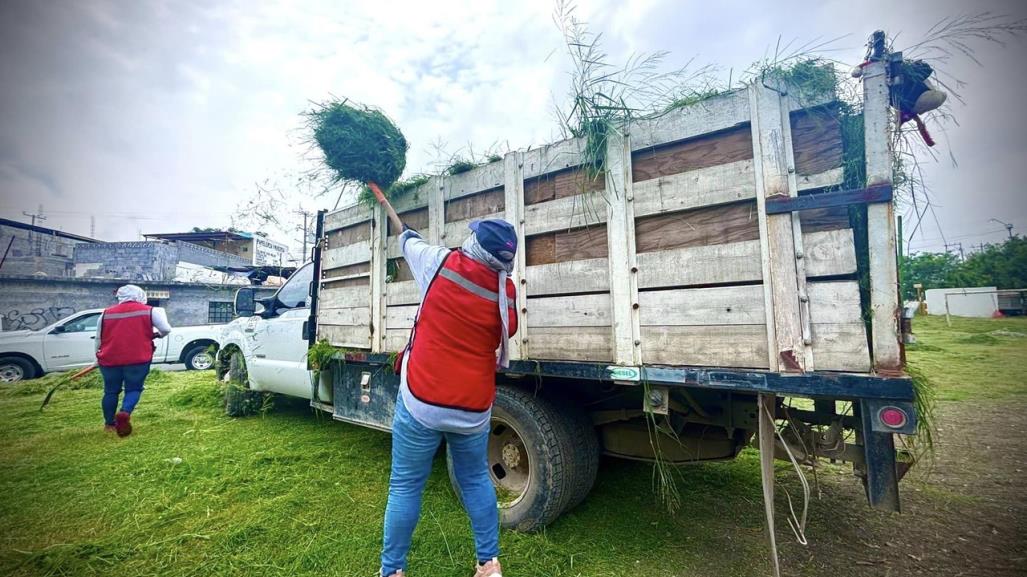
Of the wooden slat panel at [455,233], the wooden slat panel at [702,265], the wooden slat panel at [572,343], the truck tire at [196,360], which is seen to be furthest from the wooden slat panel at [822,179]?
the truck tire at [196,360]

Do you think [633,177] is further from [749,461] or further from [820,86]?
[749,461]

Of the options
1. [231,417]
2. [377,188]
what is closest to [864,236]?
[377,188]

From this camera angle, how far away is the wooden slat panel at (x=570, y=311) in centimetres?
242

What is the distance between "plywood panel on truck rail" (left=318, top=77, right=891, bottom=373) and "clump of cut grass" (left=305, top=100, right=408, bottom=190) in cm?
87

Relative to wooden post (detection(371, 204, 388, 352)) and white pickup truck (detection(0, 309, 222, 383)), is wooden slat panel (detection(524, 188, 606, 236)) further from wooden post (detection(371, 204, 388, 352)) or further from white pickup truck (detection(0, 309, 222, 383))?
white pickup truck (detection(0, 309, 222, 383))

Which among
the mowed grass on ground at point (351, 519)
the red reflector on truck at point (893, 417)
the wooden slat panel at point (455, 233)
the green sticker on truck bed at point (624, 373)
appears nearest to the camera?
the red reflector on truck at point (893, 417)

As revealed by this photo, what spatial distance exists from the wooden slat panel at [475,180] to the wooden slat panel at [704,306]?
4.26 ft

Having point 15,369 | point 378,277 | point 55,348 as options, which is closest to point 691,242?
point 378,277

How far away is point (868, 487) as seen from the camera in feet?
6.32

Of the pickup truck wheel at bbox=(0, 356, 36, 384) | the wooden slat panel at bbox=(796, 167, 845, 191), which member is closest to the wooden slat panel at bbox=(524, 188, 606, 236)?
the wooden slat panel at bbox=(796, 167, 845, 191)

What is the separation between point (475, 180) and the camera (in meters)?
3.02

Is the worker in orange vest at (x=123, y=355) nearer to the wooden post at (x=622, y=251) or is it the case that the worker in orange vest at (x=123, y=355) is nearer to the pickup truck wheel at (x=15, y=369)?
the wooden post at (x=622, y=251)

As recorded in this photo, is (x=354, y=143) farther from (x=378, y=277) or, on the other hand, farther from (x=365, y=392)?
(x=365, y=392)

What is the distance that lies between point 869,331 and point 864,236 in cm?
45
